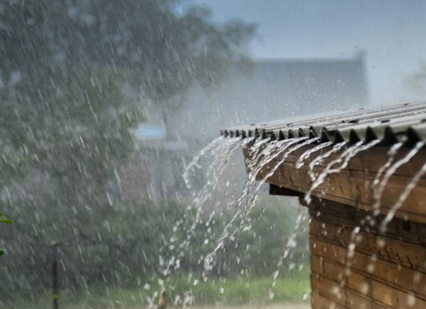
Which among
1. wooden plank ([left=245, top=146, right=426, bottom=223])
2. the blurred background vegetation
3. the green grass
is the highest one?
wooden plank ([left=245, top=146, right=426, bottom=223])

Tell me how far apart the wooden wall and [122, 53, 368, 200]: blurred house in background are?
38.6 ft

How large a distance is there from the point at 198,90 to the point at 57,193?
436 cm

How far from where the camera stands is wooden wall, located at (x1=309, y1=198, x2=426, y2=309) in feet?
6.84

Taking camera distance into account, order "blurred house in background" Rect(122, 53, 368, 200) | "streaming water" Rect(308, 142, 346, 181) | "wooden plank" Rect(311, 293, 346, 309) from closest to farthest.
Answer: "streaming water" Rect(308, 142, 346, 181) → "wooden plank" Rect(311, 293, 346, 309) → "blurred house in background" Rect(122, 53, 368, 200)

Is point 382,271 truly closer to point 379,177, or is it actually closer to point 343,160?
point 343,160

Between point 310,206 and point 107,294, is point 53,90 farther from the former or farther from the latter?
point 310,206

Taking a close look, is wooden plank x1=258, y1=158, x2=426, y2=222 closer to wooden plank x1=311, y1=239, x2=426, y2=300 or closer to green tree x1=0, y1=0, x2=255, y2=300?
wooden plank x1=311, y1=239, x2=426, y2=300

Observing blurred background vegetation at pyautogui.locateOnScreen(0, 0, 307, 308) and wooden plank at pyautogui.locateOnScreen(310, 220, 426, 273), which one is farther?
blurred background vegetation at pyautogui.locateOnScreen(0, 0, 307, 308)

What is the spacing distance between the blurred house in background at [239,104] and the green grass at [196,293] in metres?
2.29

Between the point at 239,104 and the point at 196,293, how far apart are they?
6.06m

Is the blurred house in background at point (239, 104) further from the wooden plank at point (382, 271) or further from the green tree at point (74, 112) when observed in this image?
the wooden plank at point (382, 271)

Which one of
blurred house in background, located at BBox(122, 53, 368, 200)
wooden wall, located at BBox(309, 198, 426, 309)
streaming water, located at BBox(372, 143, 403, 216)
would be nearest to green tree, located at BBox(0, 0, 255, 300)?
blurred house in background, located at BBox(122, 53, 368, 200)

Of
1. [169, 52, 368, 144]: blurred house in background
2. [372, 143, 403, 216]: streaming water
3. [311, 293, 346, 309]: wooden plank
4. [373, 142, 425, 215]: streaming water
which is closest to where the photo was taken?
[373, 142, 425, 215]: streaming water

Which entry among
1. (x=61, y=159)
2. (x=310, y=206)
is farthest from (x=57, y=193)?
(x=310, y=206)
